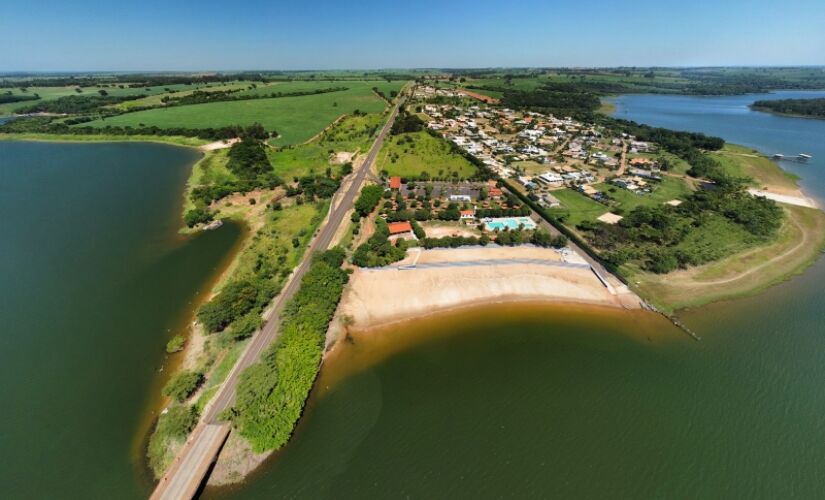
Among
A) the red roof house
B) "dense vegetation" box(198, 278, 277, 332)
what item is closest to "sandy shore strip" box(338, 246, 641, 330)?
the red roof house

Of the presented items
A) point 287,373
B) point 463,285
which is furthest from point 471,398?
point 287,373

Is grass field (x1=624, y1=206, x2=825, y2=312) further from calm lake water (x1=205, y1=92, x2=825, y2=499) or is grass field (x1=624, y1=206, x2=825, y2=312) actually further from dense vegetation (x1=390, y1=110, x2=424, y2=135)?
dense vegetation (x1=390, y1=110, x2=424, y2=135)

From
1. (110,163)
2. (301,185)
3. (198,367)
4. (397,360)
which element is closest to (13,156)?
(110,163)

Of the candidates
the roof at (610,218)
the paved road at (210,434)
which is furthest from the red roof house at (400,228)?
the roof at (610,218)

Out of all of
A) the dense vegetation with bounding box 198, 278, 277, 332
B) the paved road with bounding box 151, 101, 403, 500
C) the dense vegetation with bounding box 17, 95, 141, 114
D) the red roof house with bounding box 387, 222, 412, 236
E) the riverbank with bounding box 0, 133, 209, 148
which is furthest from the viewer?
the dense vegetation with bounding box 17, 95, 141, 114

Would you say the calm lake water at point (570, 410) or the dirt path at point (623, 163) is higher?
the dirt path at point (623, 163)

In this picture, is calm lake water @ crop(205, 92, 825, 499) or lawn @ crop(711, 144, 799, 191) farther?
lawn @ crop(711, 144, 799, 191)

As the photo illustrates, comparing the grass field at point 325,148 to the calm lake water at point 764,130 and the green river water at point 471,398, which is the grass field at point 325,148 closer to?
the green river water at point 471,398
